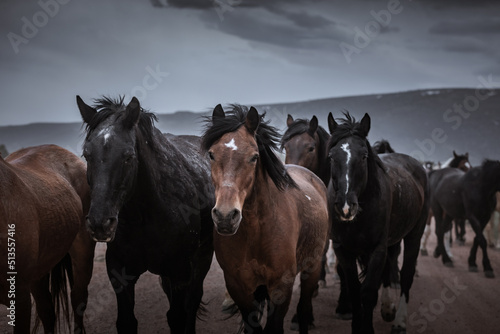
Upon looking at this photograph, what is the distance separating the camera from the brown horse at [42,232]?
3.12 metres

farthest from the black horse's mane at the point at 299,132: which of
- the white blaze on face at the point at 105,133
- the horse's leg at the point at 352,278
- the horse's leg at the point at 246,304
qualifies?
the white blaze on face at the point at 105,133

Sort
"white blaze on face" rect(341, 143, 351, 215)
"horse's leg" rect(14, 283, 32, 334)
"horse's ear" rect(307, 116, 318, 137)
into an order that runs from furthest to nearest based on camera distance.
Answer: "horse's ear" rect(307, 116, 318, 137)
"white blaze on face" rect(341, 143, 351, 215)
"horse's leg" rect(14, 283, 32, 334)

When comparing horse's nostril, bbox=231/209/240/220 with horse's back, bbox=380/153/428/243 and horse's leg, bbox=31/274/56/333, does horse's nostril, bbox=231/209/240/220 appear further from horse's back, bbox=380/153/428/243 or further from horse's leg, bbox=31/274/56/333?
horse's back, bbox=380/153/428/243

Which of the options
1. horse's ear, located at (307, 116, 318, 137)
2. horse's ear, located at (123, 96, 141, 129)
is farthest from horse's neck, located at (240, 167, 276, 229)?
horse's ear, located at (307, 116, 318, 137)

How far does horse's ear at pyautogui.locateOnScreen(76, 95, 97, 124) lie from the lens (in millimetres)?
3604

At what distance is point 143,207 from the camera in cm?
372

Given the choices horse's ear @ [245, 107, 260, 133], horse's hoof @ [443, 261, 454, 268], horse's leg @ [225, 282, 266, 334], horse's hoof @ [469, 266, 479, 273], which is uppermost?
horse's ear @ [245, 107, 260, 133]

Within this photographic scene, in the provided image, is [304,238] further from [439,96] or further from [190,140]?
[439,96]

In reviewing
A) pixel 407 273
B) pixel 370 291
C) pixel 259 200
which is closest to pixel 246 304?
pixel 259 200

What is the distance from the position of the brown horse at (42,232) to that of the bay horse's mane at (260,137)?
1.46 meters

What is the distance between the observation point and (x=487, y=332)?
5570 millimetres

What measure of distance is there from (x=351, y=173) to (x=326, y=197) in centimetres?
70

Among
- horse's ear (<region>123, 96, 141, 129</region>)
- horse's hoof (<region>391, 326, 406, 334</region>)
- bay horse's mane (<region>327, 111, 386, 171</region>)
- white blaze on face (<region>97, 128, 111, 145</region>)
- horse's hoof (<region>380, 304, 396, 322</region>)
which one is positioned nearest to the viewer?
white blaze on face (<region>97, 128, 111, 145</region>)

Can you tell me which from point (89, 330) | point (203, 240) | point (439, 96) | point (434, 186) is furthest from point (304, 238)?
point (439, 96)
